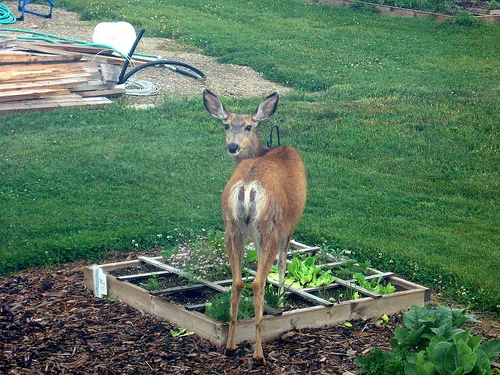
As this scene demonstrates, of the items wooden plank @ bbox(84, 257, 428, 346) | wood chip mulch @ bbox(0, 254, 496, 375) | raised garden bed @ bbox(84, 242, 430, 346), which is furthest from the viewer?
raised garden bed @ bbox(84, 242, 430, 346)

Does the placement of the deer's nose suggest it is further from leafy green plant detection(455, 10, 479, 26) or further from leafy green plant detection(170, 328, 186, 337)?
leafy green plant detection(455, 10, 479, 26)

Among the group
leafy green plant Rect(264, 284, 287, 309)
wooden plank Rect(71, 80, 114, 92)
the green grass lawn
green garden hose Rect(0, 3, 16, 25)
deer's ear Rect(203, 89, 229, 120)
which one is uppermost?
deer's ear Rect(203, 89, 229, 120)

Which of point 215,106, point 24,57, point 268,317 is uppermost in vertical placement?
point 215,106

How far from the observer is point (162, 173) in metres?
10.1

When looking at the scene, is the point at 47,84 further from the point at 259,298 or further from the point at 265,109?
the point at 259,298

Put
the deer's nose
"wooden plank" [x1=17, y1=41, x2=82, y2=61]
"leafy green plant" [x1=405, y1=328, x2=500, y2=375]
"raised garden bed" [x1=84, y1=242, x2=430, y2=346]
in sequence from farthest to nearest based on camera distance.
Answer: "wooden plank" [x1=17, y1=41, x2=82, y2=61]
the deer's nose
"raised garden bed" [x1=84, y1=242, x2=430, y2=346]
"leafy green plant" [x1=405, y1=328, x2=500, y2=375]

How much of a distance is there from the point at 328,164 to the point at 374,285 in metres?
3.97

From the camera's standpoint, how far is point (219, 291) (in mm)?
6441

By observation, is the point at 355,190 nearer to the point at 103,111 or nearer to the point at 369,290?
the point at 369,290

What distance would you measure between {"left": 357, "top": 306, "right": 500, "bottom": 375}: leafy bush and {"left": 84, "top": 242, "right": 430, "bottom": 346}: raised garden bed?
90 cm

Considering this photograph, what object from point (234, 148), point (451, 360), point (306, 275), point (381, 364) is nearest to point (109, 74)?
point (234, 148)

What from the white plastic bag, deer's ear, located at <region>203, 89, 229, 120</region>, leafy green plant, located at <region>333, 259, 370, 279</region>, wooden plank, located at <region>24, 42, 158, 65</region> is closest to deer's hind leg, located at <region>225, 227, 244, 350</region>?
leafy green plant, located at <region>333, 259, 370, 279</region>

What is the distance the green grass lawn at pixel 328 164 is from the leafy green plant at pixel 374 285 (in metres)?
0.70

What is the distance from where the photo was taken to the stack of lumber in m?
12.1
